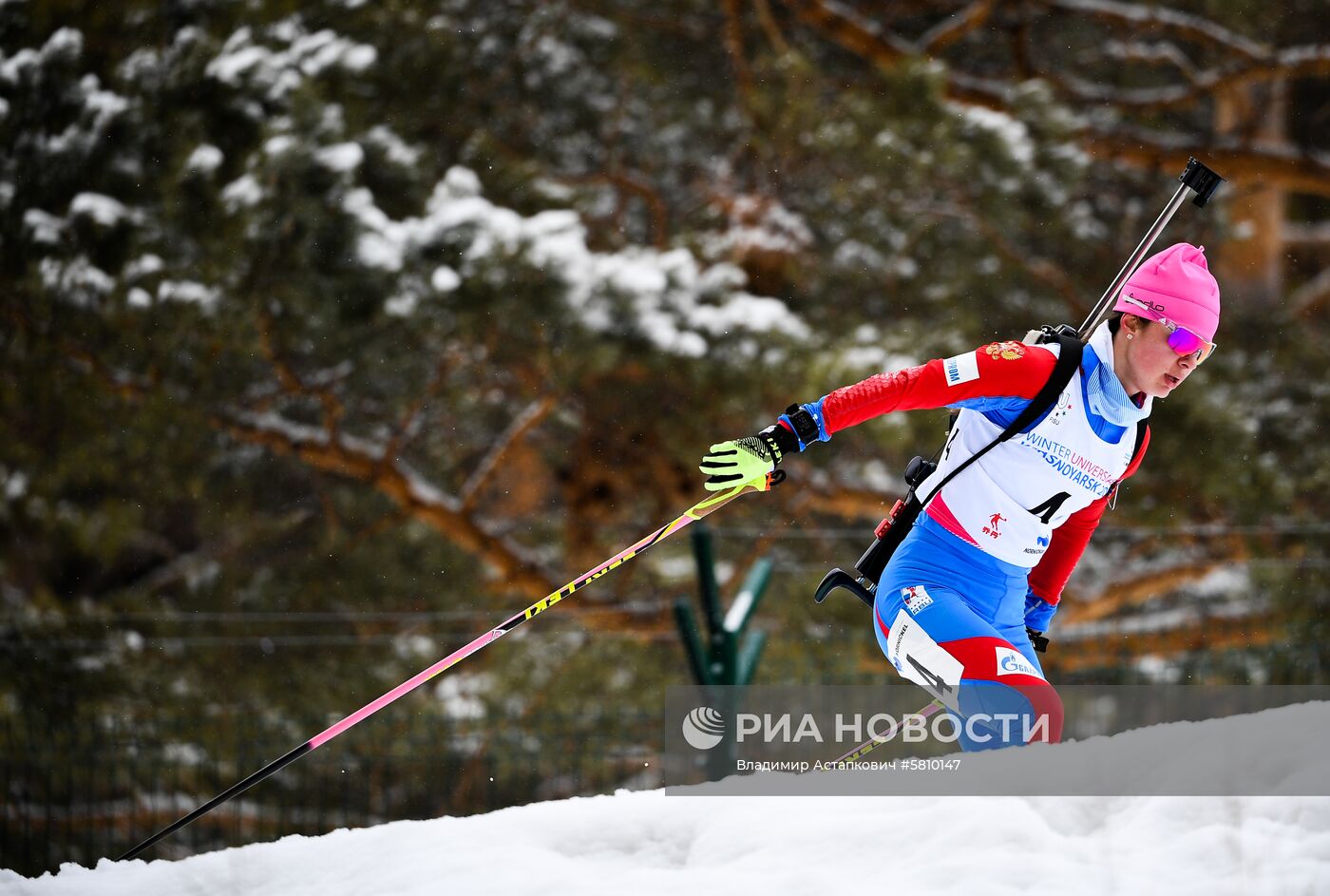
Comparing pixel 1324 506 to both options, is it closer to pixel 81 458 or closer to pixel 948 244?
pixel 948 244

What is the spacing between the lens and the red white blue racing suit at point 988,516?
3.13 metres

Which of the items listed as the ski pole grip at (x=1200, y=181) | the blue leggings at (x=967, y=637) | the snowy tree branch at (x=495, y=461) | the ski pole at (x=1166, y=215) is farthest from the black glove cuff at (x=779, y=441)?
the snowy tree branch at (x=495, y=461)

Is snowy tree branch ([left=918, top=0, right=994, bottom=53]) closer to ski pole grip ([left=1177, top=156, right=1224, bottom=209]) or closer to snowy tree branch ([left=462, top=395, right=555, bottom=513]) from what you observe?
snowy tree branch ([left=462, top=395, right=555, bottom=513])

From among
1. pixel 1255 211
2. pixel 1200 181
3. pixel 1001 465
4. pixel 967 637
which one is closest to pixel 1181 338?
pixel 1001 465

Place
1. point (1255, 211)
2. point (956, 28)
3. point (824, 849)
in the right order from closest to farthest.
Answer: point (824, 849)
point (956, 28)
point (1255, 211)

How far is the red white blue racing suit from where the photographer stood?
313cm

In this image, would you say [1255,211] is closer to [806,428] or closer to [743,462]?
[806,428]

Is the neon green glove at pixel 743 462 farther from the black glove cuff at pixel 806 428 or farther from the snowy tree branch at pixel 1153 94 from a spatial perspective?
the snowy tree branch at pixel 1153 94

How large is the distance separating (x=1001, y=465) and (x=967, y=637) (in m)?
0.45

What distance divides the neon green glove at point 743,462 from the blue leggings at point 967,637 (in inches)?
19.3

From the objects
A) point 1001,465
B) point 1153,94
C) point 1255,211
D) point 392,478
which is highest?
point 1001,465

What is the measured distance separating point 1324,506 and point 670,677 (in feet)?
18.5

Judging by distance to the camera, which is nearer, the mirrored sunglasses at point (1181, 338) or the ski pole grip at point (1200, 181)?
the mirrored sunglasses at point (1181, 338)

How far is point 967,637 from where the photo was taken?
3.15 m
